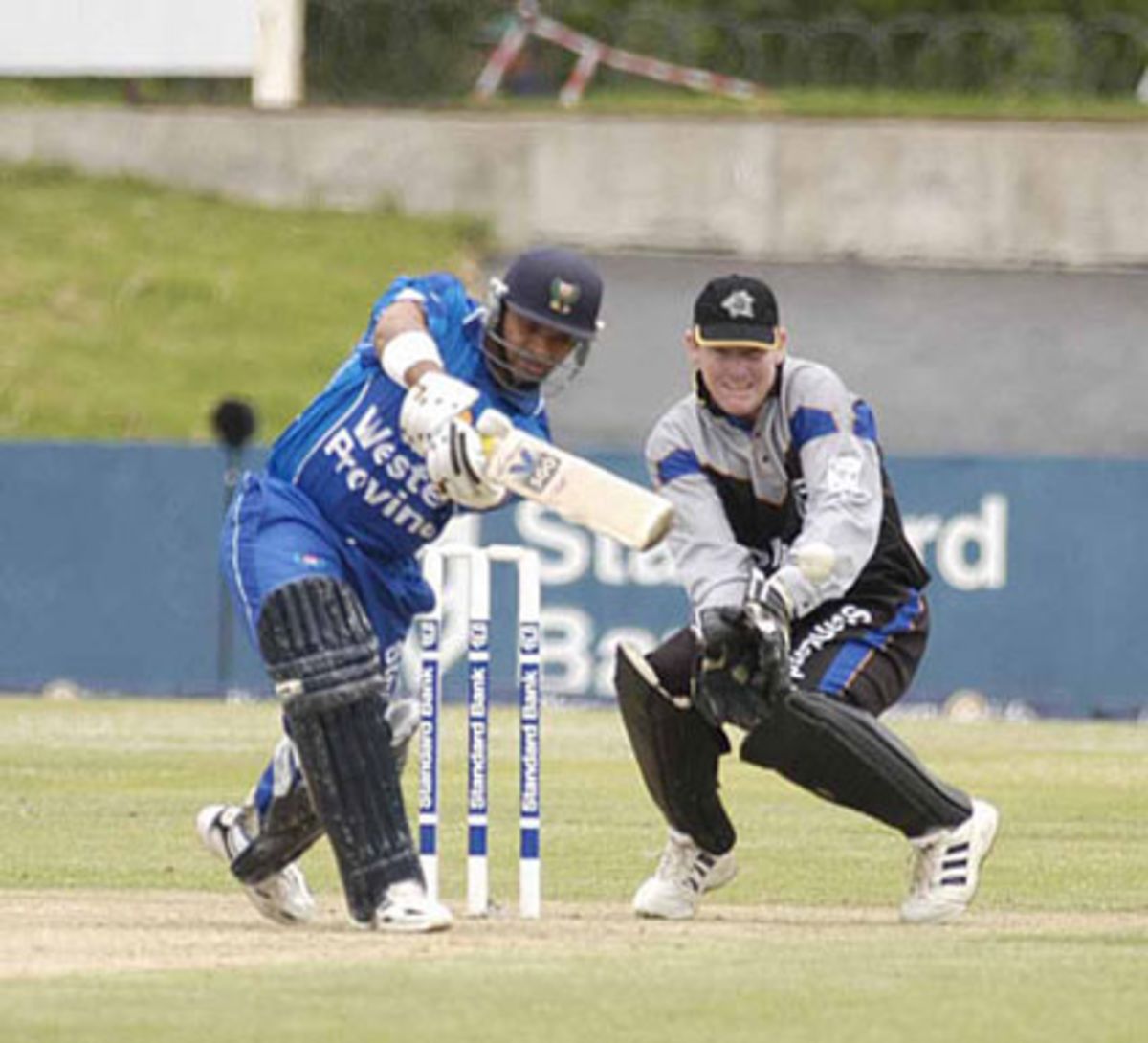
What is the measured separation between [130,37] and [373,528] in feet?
80.5

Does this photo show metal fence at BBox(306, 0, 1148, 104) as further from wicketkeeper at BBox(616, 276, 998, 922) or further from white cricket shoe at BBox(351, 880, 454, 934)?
white cricket shoe at BBox(351, 880, 454, 934)

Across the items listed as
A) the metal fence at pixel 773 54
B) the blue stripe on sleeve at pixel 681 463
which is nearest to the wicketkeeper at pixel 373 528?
the blue stripe on sleeve at pixel 681 463

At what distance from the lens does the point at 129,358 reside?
30.6 meters

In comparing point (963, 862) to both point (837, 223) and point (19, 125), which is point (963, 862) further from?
point (19, 125)

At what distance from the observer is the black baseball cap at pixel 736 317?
966cm

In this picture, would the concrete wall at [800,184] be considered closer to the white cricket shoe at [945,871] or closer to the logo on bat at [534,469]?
the white cricket shoe at [945,871]

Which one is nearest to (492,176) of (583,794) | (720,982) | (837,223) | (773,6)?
(837,223)

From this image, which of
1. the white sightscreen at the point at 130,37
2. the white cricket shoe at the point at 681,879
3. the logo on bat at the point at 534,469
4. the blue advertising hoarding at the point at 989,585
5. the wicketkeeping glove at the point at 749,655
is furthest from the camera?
the white sightscreen at the point at 130,37

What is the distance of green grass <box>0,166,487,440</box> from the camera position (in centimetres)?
2958

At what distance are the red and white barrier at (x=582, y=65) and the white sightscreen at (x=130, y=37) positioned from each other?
2.74 meters

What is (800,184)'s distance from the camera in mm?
31484

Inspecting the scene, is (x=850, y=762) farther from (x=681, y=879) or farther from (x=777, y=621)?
(x=681, y=879)

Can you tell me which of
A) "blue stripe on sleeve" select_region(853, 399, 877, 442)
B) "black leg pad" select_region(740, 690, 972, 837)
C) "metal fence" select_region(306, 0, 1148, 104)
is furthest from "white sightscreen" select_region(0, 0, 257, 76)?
"black leg pad" select_region(740, 690, 972, 837)

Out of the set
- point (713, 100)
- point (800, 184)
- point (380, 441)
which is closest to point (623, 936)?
point (380, 441)
